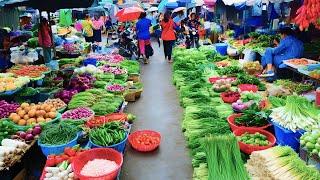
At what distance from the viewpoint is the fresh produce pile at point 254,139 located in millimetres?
4470

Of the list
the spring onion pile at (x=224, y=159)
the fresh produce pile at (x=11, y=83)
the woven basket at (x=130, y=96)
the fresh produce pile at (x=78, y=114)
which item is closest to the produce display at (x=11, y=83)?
the fresh produce pile at (x=11, y=83)

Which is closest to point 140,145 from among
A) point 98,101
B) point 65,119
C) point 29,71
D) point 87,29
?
point 65,119

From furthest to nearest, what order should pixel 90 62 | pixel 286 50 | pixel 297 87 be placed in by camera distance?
A: pixel 90 62 → pixel 286 50 → pixel 297 87

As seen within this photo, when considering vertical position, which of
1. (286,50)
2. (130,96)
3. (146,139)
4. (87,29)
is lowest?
(146,139)

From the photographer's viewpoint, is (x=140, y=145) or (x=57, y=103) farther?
(x=57, y=103)

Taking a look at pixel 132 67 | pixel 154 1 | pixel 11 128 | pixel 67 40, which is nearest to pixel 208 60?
pixel 132 67

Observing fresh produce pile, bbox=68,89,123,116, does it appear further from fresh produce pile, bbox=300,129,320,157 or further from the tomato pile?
fresh produce pile, bbox=300,129,320,157

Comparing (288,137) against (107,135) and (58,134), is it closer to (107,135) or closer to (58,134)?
(107,135)

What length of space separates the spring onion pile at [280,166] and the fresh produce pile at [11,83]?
4.54 metres

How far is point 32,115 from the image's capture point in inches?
207

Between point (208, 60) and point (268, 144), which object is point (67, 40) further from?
point (268, 144)

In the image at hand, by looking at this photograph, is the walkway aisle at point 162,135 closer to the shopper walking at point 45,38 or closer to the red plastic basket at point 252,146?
the red plastic basket at point 252,146

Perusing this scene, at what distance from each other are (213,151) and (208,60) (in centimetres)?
777

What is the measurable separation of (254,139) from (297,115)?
0.64 meters
